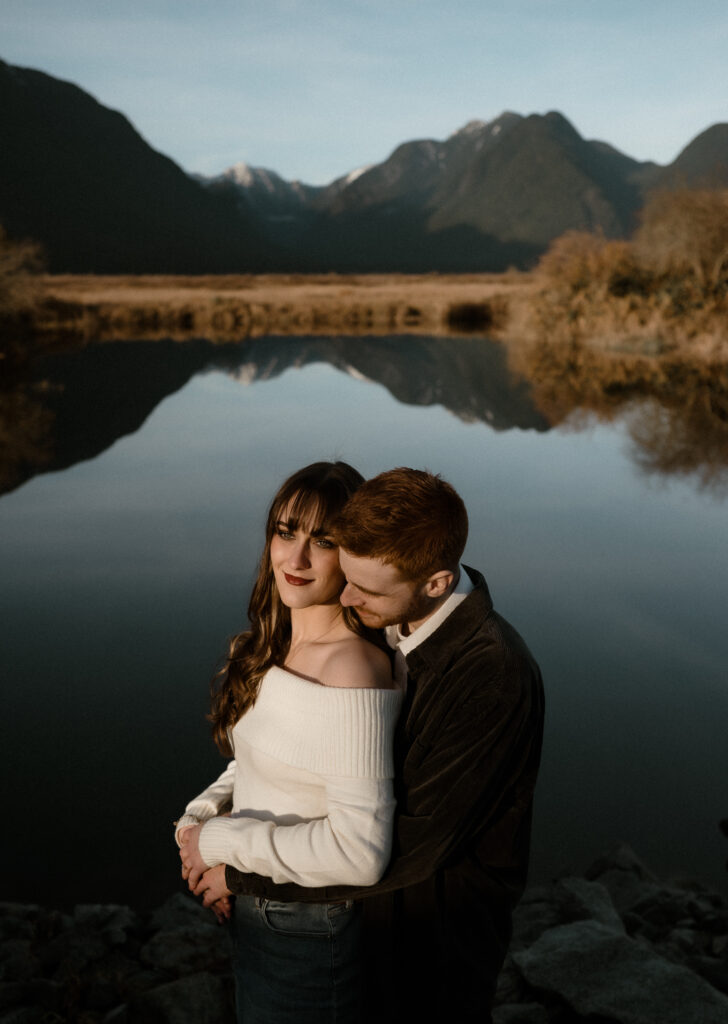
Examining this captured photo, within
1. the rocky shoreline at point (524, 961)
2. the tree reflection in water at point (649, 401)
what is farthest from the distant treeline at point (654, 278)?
the rocky shoreline at point (524, 961)

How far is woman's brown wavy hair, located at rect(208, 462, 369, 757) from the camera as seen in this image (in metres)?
1.73

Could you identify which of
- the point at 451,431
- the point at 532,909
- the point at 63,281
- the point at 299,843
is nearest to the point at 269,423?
the point at 451,431

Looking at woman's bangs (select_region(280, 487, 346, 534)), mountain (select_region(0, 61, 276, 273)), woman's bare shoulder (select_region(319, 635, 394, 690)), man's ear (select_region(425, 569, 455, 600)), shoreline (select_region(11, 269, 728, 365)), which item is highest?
mountain (select_region(0, 61, 276, 273))

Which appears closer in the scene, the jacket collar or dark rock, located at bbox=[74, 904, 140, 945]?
the jacket collar

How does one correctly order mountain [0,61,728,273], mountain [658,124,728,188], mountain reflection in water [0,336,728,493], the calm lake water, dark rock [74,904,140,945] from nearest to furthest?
A: dark rock [74,904,140,945]
the calm lake water
mountain reflection in water [0,336,728,493]
mountain [0,61,728,273]
mountain [658,124,728,188]

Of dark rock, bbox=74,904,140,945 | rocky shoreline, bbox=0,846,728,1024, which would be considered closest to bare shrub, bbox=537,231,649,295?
→ rocky shoreline, bbox=0,846,728,1024

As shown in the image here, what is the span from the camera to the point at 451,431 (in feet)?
42.9

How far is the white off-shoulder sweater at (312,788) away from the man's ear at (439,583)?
0.19m

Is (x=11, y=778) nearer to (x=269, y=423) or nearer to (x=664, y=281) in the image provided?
(x=269, y=423)

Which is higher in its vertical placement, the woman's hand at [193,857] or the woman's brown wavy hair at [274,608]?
the woman's brown wavy hair at [274,608]

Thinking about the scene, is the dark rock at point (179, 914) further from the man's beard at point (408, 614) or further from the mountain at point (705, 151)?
the mountain at point (705, 151)

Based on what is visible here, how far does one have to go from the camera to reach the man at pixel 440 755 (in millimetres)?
1461

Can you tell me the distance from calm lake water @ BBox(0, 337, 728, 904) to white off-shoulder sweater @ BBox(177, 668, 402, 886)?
1.78 ft

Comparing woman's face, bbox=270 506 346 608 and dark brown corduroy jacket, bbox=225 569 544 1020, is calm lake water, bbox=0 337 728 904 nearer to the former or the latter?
woman's face, bbox=270 506 346 608
